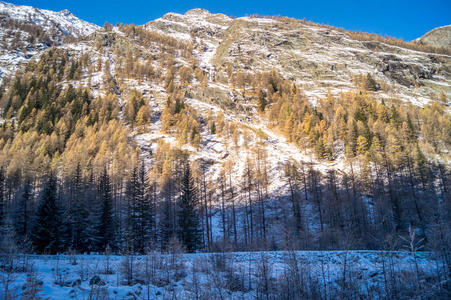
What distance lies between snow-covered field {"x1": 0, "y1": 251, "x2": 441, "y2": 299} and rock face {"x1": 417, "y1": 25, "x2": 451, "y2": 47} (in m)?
214

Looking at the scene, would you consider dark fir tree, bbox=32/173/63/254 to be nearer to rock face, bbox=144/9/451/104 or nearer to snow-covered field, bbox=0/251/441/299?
snow-covered field, bbox=0/251/441/299

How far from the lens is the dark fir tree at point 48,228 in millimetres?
26953

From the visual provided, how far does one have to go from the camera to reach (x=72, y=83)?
355 feet

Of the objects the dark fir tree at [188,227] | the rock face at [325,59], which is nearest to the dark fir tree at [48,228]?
the dark fir tree at [188,227]

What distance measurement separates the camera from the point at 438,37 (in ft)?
554

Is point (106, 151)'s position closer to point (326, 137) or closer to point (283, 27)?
point (326, 137)

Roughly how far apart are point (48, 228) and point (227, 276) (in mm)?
24444

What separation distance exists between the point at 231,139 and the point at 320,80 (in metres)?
68.4

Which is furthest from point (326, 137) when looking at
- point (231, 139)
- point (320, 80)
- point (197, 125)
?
point (320, 80)

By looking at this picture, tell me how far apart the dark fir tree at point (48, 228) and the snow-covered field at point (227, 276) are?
10415 mm

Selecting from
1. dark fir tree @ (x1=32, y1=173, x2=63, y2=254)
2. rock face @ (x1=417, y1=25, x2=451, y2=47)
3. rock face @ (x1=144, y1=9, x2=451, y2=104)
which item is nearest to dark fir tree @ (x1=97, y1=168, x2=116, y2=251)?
dark fir tree @ (x1=32, y1=173, x2=63, y2=254)

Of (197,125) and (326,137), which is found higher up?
(197,125)

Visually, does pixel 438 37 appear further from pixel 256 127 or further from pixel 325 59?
pixel 256 127

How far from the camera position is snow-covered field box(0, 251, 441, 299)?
11.7 metres
